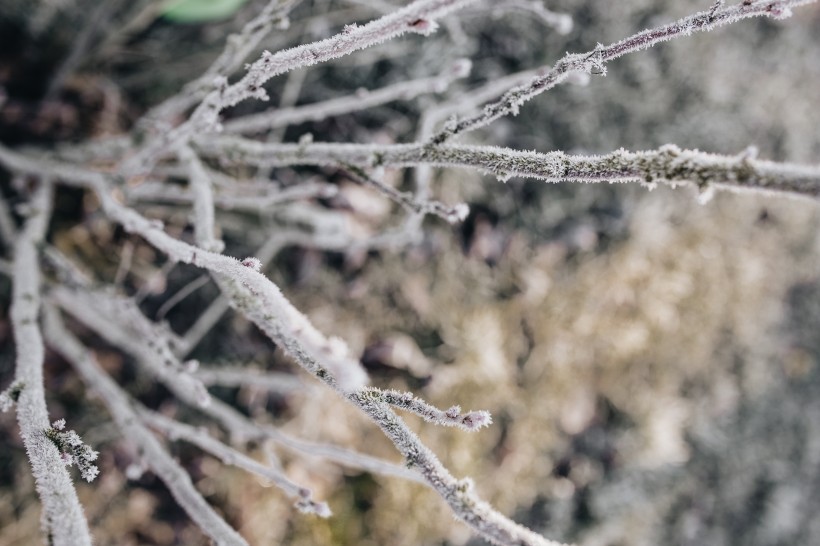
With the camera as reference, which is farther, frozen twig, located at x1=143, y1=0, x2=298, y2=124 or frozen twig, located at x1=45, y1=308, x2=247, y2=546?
frozen twig, located at x1=143, y1=0, x2=298, y2=124

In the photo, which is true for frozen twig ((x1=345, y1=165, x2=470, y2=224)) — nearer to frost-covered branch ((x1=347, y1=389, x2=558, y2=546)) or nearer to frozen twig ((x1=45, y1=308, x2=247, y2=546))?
frost-covered branch ((x1=347, y1=389, x2=558, y2=546))

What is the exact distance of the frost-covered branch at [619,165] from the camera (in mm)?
417

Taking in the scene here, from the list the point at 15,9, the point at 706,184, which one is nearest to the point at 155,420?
the point at 706,184

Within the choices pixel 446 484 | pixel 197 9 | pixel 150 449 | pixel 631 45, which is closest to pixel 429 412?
pixel 446 484

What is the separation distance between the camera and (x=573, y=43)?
174 cm

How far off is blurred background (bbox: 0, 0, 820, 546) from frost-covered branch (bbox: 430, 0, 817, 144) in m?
0.80

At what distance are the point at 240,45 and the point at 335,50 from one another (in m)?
0.32

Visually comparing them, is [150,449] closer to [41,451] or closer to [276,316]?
[41,451]

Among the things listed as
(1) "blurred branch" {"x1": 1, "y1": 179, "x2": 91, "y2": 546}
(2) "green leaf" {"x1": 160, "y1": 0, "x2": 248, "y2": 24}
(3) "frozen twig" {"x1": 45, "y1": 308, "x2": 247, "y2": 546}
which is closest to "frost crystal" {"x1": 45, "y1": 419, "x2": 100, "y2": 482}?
(1) "blurred branch" {"x1": 1, "y1": 179, "x2": 91, "y2": 546}

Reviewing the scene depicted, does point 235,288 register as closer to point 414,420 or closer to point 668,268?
point 414,420

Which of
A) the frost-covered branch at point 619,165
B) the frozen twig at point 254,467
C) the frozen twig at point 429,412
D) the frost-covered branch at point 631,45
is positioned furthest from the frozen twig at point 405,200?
the frozen twig at point 254,467

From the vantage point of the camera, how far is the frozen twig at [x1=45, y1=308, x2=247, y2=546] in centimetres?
65

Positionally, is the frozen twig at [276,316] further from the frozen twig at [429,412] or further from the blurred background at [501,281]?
the blurred background at [501,281]

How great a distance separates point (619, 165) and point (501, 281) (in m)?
1.29
